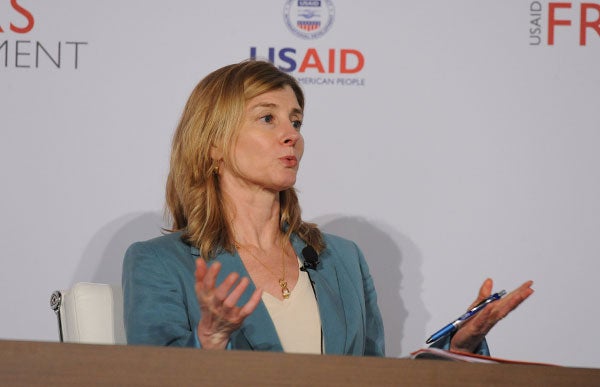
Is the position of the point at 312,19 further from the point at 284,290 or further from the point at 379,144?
the point at 284,290

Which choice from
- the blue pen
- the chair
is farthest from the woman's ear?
the blue pen

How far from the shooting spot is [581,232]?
276 cm

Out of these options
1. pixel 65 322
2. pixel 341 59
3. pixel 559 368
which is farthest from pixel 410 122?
pixel 559 368

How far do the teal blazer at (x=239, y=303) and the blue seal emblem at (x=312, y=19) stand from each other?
771 millimetres

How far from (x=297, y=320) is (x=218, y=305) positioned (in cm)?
61

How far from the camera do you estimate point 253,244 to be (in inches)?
88.0

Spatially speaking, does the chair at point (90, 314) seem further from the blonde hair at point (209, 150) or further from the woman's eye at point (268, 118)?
the woman's eye at point (268, 118)

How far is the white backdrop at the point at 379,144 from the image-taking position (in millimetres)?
2768

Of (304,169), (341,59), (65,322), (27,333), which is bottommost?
(27,333)

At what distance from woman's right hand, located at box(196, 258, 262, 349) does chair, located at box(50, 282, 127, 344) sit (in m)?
0.46

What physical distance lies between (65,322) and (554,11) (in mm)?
1724

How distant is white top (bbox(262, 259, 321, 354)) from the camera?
207cm

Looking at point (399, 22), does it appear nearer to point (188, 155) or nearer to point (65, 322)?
point (188, 155)

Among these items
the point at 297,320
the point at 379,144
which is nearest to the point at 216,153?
the point at 297,320
